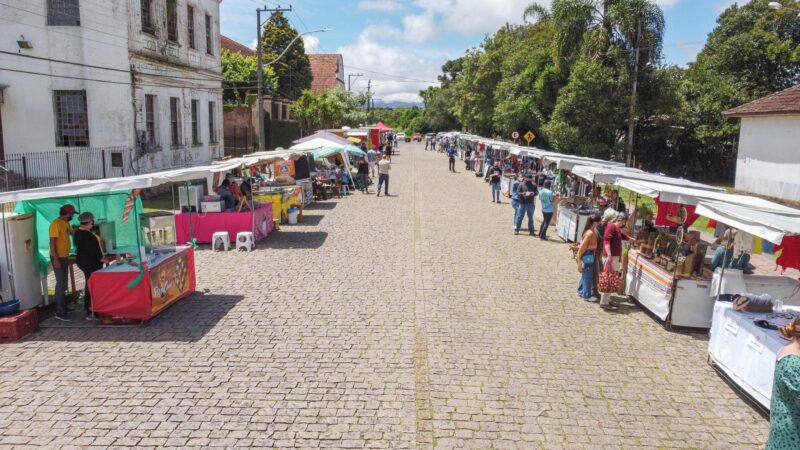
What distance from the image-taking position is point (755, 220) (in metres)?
7.05

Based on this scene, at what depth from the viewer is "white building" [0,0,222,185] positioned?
20.2m

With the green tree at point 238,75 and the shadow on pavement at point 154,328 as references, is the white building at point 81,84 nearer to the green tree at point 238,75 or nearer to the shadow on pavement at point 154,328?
the shadow on pavement at point 154,328

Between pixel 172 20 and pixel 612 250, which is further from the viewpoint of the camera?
pixel 172 20

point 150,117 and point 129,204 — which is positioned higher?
point 150,117

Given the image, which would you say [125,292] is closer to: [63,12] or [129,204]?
[129,204]

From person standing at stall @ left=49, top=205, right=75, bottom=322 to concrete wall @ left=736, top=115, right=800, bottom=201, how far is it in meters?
26.8

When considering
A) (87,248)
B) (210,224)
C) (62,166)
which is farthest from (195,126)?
(87,248)

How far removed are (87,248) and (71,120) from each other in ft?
49.9

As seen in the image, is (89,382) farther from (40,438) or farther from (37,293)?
(37,293)

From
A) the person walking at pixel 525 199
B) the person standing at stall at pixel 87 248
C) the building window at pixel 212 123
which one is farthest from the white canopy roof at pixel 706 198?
the building window at pixel 212 123

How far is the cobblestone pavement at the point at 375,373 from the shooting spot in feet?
19.2

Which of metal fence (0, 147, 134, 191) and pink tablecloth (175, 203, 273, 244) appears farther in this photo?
metal fence (0, 147, 134, 191)

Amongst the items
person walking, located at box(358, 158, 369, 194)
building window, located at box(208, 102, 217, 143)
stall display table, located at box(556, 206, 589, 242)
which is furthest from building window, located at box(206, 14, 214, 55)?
stall display table, located at box(556, 206, 589, 242)

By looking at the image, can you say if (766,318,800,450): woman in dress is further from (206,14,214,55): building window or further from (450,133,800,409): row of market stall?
(206,14,214,55): building window
